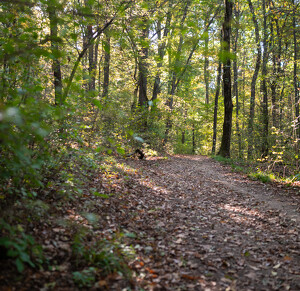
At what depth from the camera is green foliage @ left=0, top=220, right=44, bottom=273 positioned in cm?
217

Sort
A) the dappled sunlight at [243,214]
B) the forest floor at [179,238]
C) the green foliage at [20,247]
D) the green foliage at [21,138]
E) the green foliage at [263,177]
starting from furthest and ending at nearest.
→ 1. the green foliage at [263,177]
2. the dappled sunlight at [243,214]
3. the forest floor at [179,238]
4. the green foliage at [20,247]
5. the green foliage at [21,138]

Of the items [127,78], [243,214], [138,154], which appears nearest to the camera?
[243,214]

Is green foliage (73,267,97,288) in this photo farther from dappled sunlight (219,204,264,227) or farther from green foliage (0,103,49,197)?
dappled sunlight (219,204,264,227)

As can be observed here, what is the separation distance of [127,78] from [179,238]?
44.7ft

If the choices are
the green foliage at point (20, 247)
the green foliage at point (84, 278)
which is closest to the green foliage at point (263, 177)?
the green foliage at point (84, 278)

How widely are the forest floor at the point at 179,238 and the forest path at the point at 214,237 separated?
13 mm

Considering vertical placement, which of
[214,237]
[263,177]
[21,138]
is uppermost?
[21,138]

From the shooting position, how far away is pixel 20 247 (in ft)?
7.38

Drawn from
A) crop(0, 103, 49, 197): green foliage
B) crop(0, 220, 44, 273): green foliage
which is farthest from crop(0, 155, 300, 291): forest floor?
crop(0, 103, 49, 197): green foliage

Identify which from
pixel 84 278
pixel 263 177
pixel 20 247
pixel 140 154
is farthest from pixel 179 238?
pixel 140 154

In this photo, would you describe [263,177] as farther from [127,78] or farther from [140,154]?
[127,78]

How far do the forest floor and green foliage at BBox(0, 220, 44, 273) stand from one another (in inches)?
5.1

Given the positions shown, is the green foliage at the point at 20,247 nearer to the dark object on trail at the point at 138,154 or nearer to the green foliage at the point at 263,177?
the green foliage at the point at 263,177

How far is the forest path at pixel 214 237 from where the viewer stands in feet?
9.45
